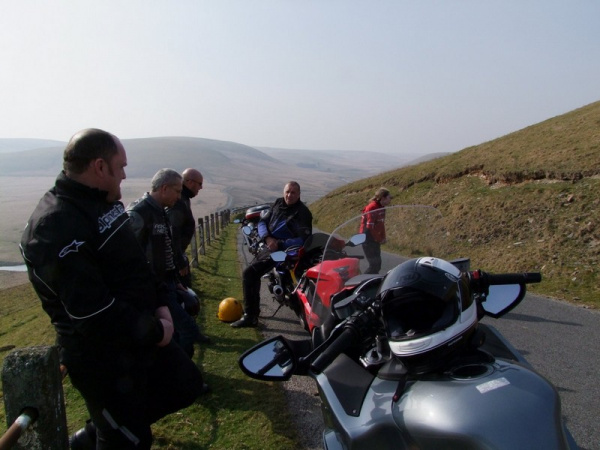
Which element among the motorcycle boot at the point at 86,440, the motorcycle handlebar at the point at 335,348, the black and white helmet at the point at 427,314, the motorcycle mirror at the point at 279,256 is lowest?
the motorcycle boot at the point at 86,440

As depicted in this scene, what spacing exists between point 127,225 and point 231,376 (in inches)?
118

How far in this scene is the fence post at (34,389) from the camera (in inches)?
83.4

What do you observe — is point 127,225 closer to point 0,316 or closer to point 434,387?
point 434,387

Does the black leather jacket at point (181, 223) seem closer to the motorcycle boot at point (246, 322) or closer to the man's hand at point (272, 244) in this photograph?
the man's hand at point (272, 244)

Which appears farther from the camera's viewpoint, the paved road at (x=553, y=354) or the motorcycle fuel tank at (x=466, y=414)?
the paved road at (x=553, y=354)

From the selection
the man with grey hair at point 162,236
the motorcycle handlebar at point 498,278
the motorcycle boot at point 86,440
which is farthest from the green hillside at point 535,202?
the motorcycle boot at point 86,440

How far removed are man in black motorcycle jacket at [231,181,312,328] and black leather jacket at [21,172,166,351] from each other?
423cm

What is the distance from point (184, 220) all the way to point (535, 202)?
11.5 m

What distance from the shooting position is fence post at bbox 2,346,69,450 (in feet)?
6.95

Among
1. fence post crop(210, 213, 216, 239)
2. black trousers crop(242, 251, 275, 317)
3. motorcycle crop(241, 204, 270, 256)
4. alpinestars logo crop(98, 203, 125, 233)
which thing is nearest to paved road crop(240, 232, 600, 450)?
black trousers crop(242, 251, 275, 317)

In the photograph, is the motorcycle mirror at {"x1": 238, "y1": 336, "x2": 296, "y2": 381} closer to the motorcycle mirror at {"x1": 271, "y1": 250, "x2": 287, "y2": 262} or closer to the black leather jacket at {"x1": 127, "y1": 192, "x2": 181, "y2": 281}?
the black leather jacket at {"x1": 127, "y1": 192, "x2": 181, "y2": 281}

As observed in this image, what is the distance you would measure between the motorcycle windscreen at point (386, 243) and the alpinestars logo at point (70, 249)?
4.95 feet

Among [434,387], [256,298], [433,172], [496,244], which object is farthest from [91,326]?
[433,172]

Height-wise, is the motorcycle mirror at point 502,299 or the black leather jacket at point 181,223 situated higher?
the motorcycle mirror at point 502,299
